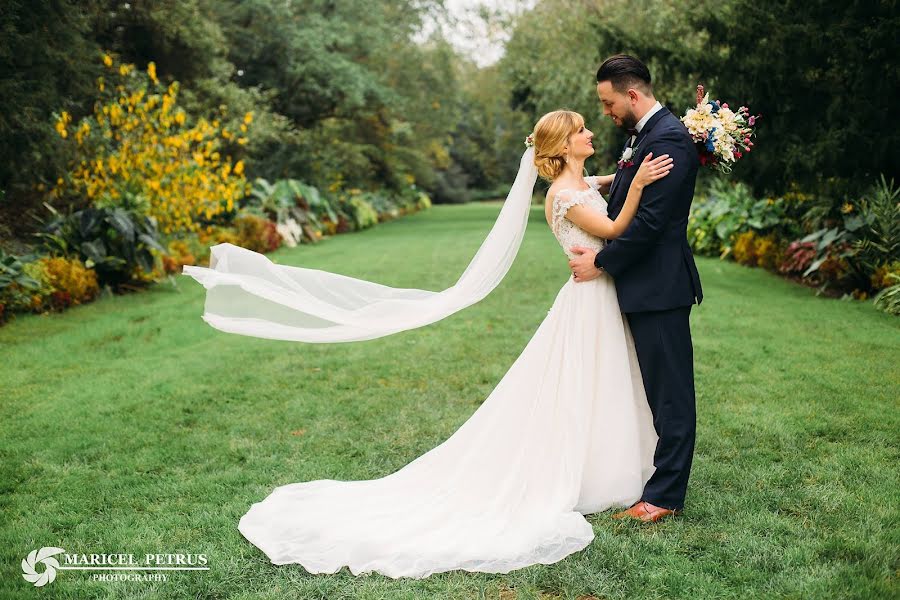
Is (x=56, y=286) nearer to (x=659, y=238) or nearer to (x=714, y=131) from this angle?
(x=659, y=238)

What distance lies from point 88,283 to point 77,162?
215 cm

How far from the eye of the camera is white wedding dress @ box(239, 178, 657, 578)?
3.62 meters

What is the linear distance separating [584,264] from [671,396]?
2.55 ft

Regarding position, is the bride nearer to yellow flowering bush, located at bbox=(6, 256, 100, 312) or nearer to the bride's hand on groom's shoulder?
the bride's hand on groom's shoulder

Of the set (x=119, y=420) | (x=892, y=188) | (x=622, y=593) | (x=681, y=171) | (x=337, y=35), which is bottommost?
(x=119, y=420)

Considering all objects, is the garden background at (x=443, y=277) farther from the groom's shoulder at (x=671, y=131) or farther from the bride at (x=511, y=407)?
the groom's shoulder at (x=671, y=131)

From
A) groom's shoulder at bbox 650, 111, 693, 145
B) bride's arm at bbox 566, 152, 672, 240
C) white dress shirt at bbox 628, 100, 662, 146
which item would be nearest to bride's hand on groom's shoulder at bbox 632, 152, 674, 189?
bride's arm at bbox 566, 152, 672, 240

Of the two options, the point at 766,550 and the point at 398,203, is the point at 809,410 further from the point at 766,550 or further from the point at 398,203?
the point at 398,203

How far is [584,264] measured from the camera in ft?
12.4

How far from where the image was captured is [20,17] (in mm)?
8117

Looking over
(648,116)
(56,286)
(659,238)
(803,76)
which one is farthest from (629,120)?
(56,286)

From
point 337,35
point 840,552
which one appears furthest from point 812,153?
point 337,35

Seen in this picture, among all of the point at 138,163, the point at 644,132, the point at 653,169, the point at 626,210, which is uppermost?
the point at 644,132

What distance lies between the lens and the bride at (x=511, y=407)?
3.58 meters
